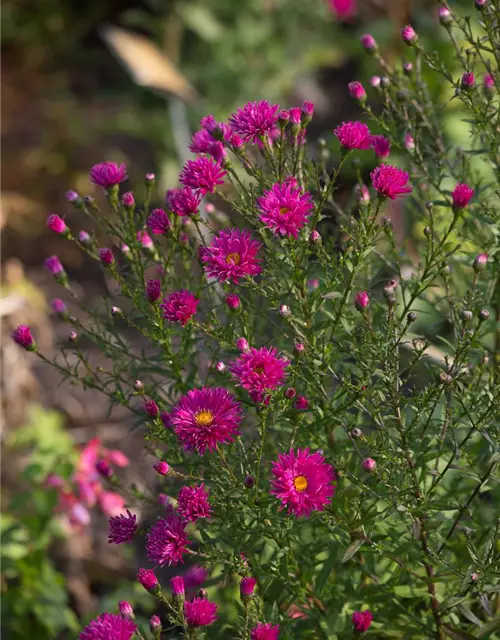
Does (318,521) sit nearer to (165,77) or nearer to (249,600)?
(249,600)

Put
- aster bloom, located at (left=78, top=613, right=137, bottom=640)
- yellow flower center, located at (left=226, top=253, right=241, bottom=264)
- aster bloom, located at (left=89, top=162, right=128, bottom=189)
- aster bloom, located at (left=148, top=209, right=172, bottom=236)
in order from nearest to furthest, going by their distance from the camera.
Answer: aster bloom, located at (left=78, top=613, right=137, bottom=640)
yellow flower center, located at (left=226, top=253, right=241, bottom=264)
aster bloom, located at (left=148, top=209, right=172, bottom=236)
aster bloom, located at (left=89, top=162, right=128, bottom=189)

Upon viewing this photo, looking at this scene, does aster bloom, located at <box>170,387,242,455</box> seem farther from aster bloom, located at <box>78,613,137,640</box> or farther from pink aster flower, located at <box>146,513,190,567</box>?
aster bloom, located at <box>78,613,137,640</box>

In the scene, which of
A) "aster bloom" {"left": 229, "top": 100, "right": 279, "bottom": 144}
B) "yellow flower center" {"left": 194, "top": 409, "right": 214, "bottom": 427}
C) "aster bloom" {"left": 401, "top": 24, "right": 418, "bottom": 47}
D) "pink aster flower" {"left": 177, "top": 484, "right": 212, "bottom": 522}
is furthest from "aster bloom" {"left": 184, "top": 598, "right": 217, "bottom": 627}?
"aster bloom" {"left": 401, "top": 24, "right": 418, "bottom": 47}

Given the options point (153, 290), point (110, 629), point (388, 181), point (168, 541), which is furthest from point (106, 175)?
point (110, 629)

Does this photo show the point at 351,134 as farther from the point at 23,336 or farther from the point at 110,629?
the point at 110,629

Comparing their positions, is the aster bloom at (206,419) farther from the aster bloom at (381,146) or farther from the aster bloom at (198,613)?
the aster bloom at (381,146)

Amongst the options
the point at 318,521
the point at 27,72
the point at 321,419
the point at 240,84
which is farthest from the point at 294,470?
the point at 27,72
